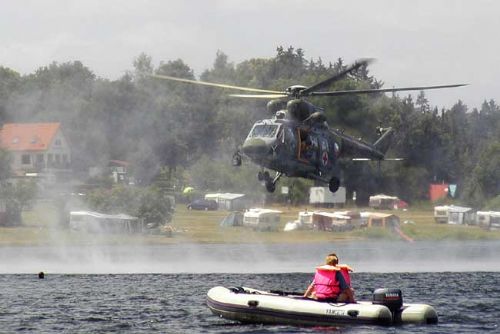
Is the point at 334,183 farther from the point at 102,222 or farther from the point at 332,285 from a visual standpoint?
the point at 102,222

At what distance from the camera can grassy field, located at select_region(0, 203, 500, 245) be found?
4033 inches

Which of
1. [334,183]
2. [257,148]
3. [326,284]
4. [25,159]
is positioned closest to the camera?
[326,284]

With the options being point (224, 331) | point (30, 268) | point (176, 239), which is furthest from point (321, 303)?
point (176, 239)

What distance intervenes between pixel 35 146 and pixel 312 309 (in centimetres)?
5168

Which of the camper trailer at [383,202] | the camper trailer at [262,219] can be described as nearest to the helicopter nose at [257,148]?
the camper trailer at [262,219]

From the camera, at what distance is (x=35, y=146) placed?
10081 centimetres

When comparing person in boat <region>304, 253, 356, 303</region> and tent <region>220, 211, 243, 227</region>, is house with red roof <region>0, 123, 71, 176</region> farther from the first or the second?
person in boat <region>304, 253, 356, 303</region>

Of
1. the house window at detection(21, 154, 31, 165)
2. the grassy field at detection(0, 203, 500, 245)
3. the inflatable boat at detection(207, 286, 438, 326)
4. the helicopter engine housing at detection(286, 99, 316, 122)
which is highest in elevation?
the helicopter engine housing at detection(286, 99, 316, 122)

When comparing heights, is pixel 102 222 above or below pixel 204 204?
below

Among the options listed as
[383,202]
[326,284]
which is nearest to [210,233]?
[383,202]

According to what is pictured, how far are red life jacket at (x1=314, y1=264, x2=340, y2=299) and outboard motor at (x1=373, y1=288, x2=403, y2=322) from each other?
5.60 feet

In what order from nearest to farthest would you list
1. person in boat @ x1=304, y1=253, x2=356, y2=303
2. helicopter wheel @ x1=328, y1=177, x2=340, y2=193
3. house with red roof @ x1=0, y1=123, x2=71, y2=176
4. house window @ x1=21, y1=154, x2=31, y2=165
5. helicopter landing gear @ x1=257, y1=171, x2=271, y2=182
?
person in boat @ x1=304, y1=253, x2=356, y2=303 → helicopter landing gear @ x1=257, y1=171, x2=271, y2=182 → helicopter wheel @ x1=328, y1=177, x2=340, y2=193 → house with red roof @ x1=0, y1=123, x2=71, y2=176 → house window @ x1=21, y1=154, x2=31, y2=165

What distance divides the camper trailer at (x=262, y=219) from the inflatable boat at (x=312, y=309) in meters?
60.5

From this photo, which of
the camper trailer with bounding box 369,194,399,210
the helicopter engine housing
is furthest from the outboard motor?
the camper trailer with bounding box 369,194,399,210
